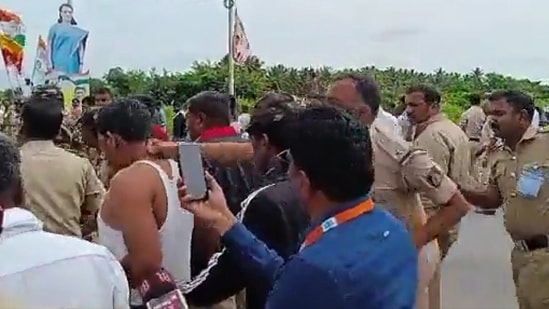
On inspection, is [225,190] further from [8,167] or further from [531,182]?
[8,167]

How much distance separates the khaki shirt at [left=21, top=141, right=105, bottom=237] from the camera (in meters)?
5.38

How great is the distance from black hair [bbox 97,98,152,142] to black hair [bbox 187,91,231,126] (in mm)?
889

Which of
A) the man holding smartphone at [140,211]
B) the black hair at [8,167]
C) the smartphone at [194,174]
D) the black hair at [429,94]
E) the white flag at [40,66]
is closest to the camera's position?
the black hair at [8,167]

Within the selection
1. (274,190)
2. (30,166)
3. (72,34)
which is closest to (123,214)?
(274,190)

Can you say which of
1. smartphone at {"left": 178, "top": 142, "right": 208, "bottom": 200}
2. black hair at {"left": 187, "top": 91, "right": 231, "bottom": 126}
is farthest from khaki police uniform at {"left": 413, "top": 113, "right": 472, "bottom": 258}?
smartphone at {"left": 178, "top": 142, "right": 208, "bottom": 200}

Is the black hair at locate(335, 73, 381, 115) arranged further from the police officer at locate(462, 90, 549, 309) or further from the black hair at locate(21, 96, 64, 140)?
the black hair at locate(21, 96, 64, 140)

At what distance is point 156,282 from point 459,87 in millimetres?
34428

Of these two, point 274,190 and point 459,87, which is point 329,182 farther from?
point 459,87

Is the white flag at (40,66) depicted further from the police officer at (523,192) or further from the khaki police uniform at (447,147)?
the police officer at (523,192)

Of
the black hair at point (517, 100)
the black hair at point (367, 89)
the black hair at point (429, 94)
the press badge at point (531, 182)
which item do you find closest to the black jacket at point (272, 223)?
the black hair at point (367, 89)

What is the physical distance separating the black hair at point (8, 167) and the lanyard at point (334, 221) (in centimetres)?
91

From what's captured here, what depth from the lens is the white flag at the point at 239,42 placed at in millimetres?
19281

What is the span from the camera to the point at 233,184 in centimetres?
498

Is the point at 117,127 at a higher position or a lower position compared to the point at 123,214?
higher
